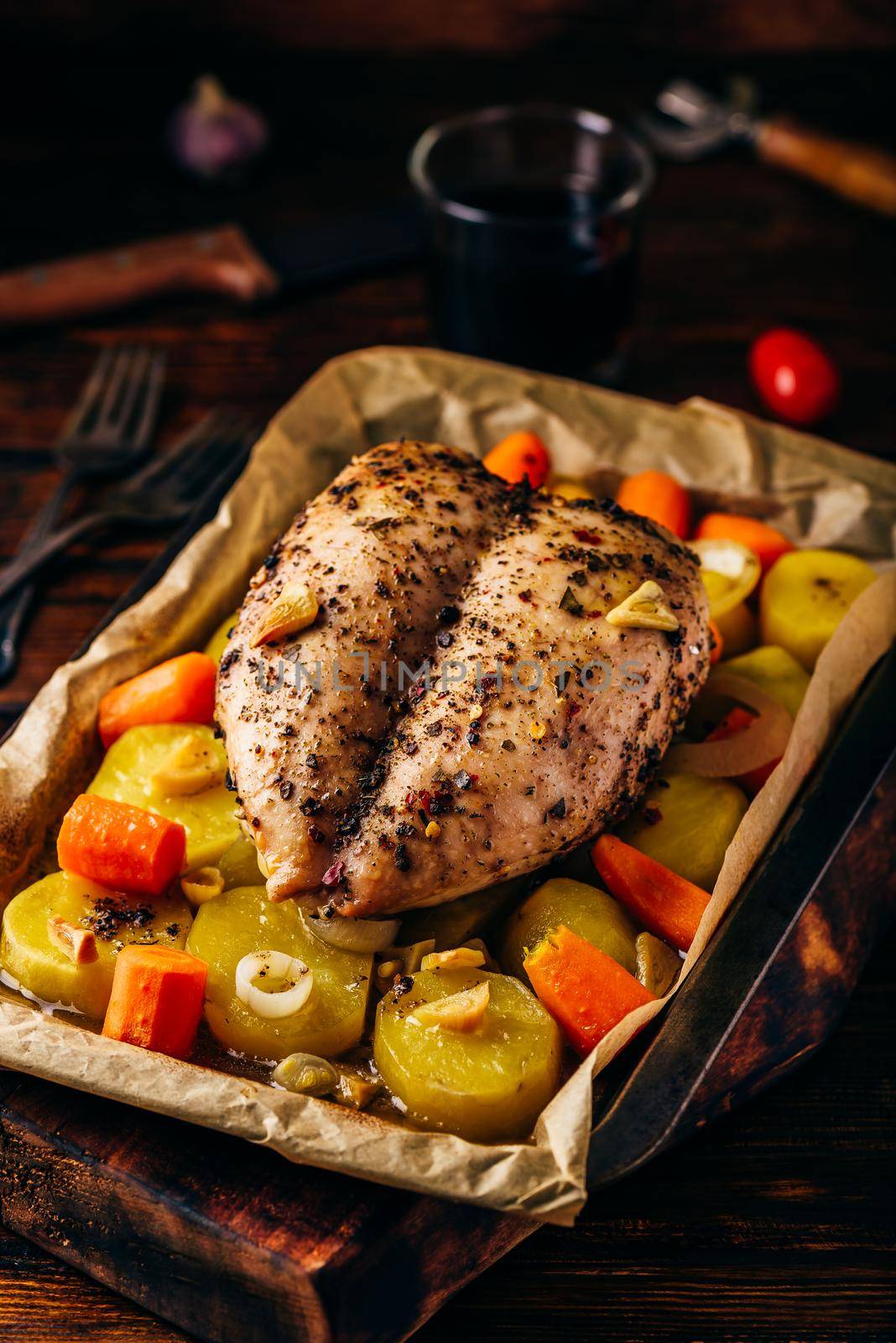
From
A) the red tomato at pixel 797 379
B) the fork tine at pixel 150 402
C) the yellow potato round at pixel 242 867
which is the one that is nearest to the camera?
the yellow potato round at pixel 242 867

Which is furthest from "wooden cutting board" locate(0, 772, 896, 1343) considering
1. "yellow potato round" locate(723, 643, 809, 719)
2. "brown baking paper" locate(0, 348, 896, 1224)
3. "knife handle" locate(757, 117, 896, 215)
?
"knife handle" locate(757, 117, 896, 215)

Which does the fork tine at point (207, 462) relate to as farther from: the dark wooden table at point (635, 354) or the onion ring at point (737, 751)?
the onion ring at point (737, 751)

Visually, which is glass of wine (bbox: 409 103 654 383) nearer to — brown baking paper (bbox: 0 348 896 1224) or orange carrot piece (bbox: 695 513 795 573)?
brown baking paper (bbox: 0 348 896 1224)

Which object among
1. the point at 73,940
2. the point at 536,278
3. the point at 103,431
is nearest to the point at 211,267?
the point at 103,431

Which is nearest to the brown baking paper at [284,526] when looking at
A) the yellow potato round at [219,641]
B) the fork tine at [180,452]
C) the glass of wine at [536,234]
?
the yellow potato round at [219,641]

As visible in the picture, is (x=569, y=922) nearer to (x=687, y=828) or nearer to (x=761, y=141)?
(x=687, y=828)

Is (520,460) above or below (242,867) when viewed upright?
above
